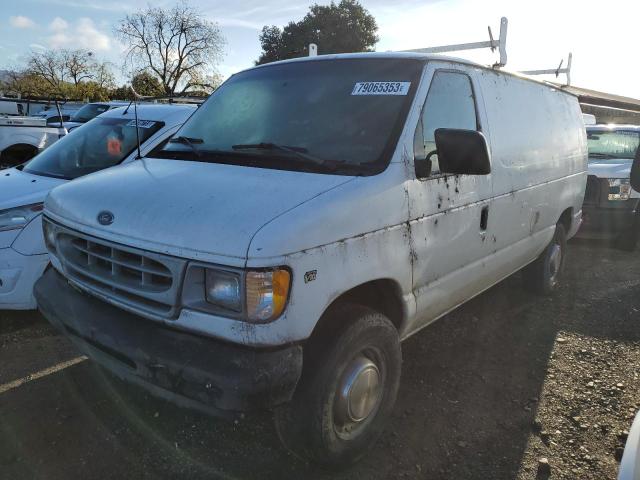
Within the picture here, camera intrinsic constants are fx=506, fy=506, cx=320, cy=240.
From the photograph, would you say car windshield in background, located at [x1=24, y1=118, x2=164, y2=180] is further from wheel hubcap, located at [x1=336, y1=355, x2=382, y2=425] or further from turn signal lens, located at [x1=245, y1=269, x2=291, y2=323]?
wheel hubcap, located at [x1=336, y1=355, x2=382, y2=425]

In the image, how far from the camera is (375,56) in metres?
3.20

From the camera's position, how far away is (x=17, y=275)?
3.92 metres

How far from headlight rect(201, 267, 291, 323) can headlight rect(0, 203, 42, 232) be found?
Answer: 258 cm

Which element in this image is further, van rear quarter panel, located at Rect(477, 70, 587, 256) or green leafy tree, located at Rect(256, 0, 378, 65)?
green leafy tree, located at Rect(256, 0, 378, 65)

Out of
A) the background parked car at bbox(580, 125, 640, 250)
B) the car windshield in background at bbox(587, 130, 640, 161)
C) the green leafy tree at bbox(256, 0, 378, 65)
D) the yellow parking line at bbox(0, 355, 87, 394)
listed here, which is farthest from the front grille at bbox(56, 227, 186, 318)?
the green leafy tree at bbox(256, 0, 378, 65)

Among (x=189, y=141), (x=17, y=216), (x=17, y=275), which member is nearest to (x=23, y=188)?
(x=17, y=216)


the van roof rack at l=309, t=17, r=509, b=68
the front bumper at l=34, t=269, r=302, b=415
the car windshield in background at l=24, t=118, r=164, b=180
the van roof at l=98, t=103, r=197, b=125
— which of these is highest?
the van roof rack at l=309, t=17, r=509, b=68

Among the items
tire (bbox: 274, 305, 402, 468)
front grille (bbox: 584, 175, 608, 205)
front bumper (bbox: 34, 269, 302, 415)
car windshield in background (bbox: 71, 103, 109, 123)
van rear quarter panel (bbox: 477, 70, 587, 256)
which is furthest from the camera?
car windshield in background (bbox: 71, 103, 109, 123)

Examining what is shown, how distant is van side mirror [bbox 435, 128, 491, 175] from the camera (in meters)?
2.65

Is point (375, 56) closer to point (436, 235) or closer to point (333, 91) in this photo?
point (333, 91)

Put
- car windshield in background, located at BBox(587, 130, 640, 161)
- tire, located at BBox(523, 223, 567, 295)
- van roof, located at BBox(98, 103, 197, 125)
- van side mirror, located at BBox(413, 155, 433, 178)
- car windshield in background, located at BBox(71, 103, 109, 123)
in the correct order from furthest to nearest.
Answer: car windshield in background, located at BBox(71, 103, 109, 123), car windshield in background, located at BBox(587, 130, 640, 161), van roof, located at BBox(98, 103, 197, 125), tire, located at BBox(523, 223, 567, 295), van side mirror, located at BBox(413, 155, 433, 178)

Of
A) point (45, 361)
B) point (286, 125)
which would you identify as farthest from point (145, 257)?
point (45, 361)

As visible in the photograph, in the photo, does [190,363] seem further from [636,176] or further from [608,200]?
[608,200]

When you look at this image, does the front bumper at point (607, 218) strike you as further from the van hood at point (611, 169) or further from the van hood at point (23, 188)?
the van hood at point (23, 188)
